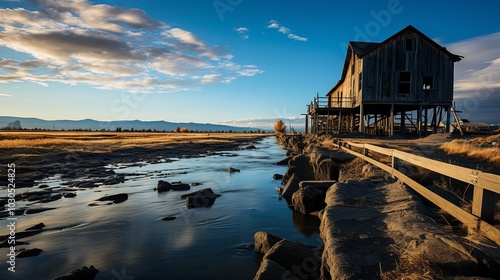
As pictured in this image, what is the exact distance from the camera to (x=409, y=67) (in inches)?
971

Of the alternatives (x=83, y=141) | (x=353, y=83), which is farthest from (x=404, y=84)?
(x=83, y=141)

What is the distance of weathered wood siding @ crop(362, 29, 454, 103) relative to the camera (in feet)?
80.7

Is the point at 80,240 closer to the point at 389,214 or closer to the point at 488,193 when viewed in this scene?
the point at 389,214

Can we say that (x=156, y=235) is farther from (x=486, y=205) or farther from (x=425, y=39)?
(x=425, y=39)

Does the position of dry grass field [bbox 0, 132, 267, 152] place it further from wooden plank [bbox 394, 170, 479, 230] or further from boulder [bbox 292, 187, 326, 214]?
wooden plank [bbox 394, 170, 479, 230]

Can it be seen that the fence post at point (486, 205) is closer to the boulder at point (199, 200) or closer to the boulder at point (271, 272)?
the boulder at point (271, 272)

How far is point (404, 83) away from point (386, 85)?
1735 mm

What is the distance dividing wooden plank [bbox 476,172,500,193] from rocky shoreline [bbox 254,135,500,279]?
74cm

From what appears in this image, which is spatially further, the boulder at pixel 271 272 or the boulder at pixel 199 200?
the boulder at pixel 199 200

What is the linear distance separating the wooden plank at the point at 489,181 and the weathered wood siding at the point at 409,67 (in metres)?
22.5

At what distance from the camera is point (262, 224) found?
28.6 feet

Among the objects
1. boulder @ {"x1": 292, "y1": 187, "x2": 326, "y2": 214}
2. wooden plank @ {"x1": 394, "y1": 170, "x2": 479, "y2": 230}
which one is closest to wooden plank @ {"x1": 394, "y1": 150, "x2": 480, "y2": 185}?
wooden plank @ {"x1": 394, "y1": 170, "x2": 479, "y2": 230}

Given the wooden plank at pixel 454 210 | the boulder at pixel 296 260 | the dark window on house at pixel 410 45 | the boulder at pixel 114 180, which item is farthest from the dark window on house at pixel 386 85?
the boulder at pixel 296 260

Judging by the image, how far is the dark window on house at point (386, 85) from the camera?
24.8 meters
